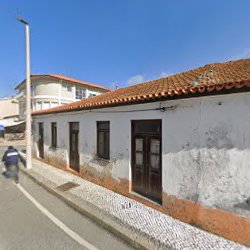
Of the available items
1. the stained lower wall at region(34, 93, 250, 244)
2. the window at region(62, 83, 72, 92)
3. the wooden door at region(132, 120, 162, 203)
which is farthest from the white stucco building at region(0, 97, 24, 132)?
the stained lower wall at region(34, 93, 250, 244)

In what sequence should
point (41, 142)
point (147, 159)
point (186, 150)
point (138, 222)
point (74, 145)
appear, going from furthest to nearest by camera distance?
point (41, 142) → point (74, 145) → point (147, 159) → point (186, 150) → point (138, 222)

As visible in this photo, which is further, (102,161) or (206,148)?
(102,161)

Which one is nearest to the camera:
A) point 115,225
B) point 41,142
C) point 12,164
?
point 115,225

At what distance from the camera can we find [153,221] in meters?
4.68

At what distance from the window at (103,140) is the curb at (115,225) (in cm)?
193

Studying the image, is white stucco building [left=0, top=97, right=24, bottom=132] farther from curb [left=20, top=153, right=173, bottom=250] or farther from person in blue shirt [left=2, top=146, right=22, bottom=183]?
curb [left=20, top=153, right=173, bottom=250]

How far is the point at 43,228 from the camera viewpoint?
15.0ft

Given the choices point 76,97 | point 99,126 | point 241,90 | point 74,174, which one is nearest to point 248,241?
point 241,90

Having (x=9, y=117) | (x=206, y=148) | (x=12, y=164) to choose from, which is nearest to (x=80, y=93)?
(x=9, y=117)

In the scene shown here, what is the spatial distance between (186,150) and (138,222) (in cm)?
195

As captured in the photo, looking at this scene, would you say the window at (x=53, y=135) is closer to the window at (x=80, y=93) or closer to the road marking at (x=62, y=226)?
the road marking at (x=62, y=226)

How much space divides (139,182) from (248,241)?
3069 millimetres

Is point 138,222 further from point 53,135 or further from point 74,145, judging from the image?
point 53,135

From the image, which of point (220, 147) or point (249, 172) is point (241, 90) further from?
point (249, 172)
